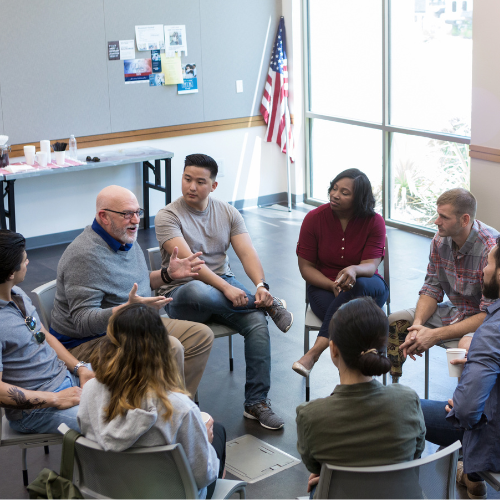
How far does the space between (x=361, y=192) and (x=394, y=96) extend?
10.4 ft

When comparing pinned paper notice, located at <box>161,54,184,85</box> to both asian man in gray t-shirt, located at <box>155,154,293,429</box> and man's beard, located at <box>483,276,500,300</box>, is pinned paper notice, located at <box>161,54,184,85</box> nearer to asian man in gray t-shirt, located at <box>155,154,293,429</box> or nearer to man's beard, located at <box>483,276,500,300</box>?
asian man in gray t-shirt, located at <box>155,154,293,429</box>

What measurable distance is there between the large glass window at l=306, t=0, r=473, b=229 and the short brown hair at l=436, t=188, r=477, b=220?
2.83m

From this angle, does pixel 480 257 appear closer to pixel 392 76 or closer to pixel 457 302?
pixel 457 302

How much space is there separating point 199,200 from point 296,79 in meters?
4.08

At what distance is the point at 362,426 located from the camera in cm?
173

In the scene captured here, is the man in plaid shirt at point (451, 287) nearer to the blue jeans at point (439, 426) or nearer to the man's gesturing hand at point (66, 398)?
the blue jeans at point (439, 426)

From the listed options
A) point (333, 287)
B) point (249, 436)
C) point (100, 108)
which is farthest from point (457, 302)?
point (100, 108)

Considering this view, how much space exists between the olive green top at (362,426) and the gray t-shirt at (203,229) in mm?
1609

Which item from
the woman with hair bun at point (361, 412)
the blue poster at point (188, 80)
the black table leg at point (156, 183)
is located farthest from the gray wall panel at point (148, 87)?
the woman with hair bun at point (361, 412)

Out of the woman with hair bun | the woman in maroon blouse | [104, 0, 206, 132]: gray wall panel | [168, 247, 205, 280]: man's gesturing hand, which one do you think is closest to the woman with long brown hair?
the woman with hair bun

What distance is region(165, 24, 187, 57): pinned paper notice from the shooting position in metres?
6.41

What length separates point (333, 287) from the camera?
326 centimetres

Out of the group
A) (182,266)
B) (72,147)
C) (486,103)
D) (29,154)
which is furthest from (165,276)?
(72,147)

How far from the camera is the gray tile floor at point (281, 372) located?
2.76 meters
